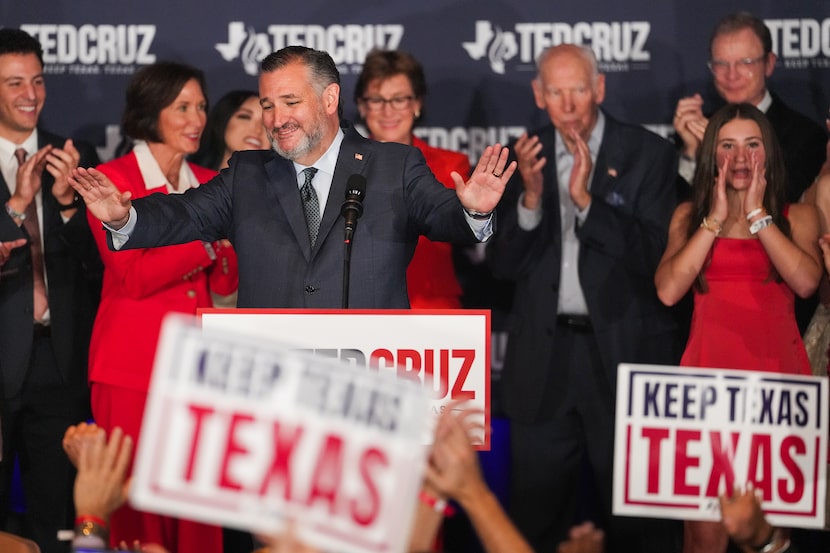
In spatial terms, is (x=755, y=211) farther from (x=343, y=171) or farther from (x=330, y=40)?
(x=330, y=40)

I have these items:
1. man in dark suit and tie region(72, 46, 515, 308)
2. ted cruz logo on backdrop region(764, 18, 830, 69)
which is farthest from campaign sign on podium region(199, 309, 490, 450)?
ted cruz logo on backdrop region(764, 18, 830, 69)

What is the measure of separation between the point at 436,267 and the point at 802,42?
2.15m

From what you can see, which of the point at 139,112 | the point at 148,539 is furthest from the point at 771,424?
the point at 139,112

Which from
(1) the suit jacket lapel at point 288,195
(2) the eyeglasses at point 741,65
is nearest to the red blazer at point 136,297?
(1) the suit jacket lapel at point 288,195

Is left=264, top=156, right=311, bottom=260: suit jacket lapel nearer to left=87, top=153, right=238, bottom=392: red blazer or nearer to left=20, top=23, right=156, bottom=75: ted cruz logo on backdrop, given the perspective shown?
left=87, top=153, right=238, bottom=392: red blazer

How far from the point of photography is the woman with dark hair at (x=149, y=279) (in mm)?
4754

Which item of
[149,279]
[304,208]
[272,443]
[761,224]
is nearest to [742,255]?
[761,224]

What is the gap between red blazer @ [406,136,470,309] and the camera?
215 inches

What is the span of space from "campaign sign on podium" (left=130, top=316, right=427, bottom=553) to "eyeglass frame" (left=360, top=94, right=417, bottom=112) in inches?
128

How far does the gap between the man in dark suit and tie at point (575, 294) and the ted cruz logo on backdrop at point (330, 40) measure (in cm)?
106

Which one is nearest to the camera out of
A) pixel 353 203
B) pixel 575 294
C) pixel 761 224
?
pixel 353 203

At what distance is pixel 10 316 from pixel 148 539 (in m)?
1.32

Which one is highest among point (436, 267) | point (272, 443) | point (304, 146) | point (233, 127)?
point (233, 127)

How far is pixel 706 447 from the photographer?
10.8 ft
